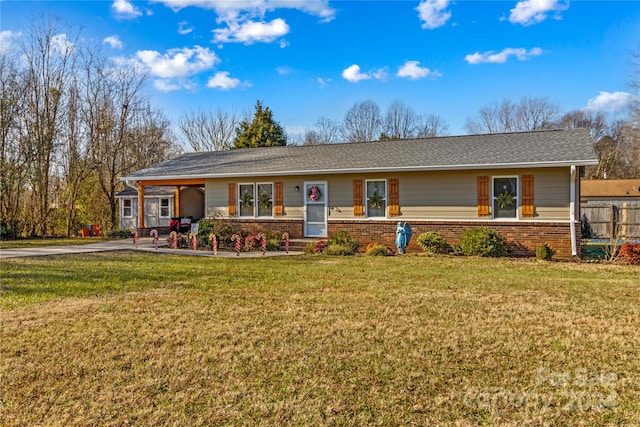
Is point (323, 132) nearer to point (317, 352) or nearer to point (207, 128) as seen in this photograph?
point (207, 128)

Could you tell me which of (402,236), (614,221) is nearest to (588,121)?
(614,221)

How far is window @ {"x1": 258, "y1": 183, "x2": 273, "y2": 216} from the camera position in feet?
48.2

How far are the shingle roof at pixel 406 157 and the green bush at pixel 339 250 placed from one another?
2.38 m

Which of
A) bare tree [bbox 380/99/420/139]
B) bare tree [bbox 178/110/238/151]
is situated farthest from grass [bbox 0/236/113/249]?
bare tree [bbox 380/99/420/139]

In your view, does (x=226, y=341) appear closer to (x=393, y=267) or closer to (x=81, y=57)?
(x=393, y=267)

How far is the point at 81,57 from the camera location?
71.1ft

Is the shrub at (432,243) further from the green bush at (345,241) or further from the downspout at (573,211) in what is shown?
the downspout at (573,211)

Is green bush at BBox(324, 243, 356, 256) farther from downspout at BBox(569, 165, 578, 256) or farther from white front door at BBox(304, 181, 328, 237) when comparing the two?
downspout at BBox(569, 165, 578, 256)

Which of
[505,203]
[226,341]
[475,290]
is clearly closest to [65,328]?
[226,341]

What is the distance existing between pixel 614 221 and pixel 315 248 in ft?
27.8

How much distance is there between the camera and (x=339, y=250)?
1204 centimetres

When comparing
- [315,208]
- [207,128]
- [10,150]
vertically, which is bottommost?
[315,208]

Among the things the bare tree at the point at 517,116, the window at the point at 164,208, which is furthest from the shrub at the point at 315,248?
the bare tree at the point at 517,116

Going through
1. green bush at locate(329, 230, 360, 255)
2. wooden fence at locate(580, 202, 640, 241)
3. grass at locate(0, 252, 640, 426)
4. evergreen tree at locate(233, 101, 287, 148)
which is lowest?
grass at locate(0, 252, 640, 426)
